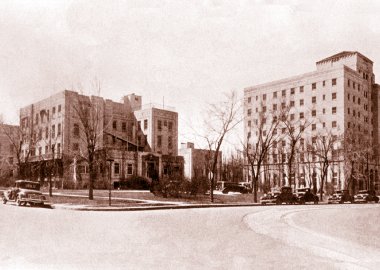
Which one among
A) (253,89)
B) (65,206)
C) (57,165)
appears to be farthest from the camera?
(253,89)

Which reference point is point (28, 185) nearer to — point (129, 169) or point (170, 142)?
point (129, 169)

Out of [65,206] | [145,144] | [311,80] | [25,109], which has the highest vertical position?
[311,80]

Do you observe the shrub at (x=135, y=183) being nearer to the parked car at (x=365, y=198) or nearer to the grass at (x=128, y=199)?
the grass at (x=128, y=199)

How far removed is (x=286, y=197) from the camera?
133 feet

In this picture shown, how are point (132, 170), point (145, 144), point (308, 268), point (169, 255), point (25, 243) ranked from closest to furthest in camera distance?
1. point (308, 268)
2. point (169, 255)
3. point (25, 243)
4. point (132, 170)
5. point (145, 144)

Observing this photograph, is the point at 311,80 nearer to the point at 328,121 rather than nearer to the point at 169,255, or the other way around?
the point at 328,121

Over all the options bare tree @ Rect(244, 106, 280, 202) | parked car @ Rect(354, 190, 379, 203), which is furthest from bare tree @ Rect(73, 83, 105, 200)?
parked car @ Rect(354, 190, 379, 203)

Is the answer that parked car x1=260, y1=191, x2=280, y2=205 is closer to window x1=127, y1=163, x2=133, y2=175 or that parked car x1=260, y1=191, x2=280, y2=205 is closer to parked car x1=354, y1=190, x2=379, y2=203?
parked car x1=354, y1=190, x2=379, y2=203

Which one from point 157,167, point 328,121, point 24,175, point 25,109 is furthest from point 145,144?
point 328,121

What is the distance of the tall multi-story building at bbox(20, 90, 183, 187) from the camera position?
6122 cm

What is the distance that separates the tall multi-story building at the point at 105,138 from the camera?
61.2 meters

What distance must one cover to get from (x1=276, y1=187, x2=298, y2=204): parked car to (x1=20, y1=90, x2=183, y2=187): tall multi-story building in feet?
82.3

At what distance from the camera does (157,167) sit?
223 ft

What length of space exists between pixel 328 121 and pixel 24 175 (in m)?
57.3
